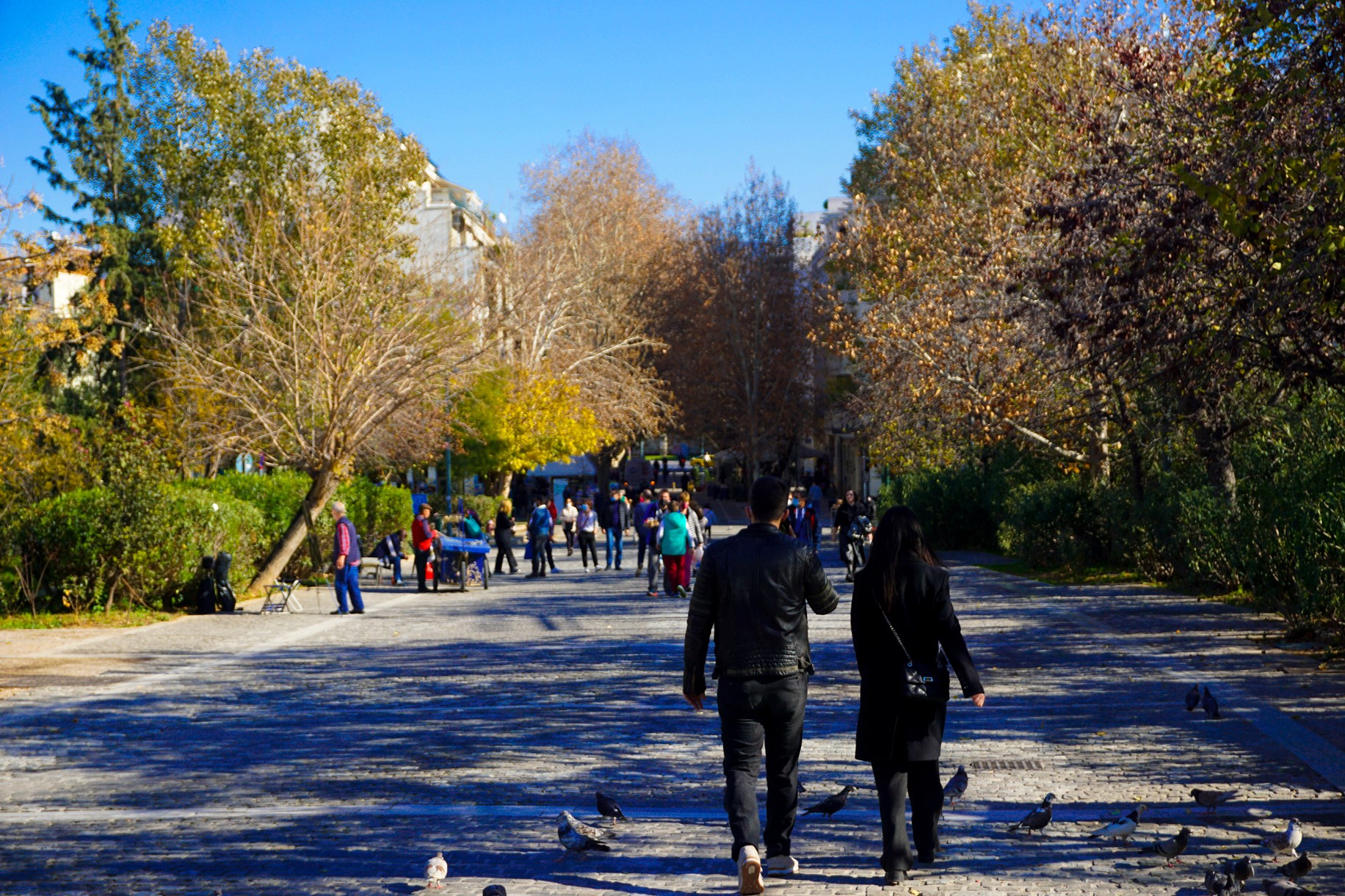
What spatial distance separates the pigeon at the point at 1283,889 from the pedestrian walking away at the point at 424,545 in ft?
70.4

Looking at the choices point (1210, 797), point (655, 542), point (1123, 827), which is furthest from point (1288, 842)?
point (655, 542)

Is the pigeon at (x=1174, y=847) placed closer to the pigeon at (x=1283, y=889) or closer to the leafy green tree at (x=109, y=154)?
the pigeon at (x=1283, y=889)

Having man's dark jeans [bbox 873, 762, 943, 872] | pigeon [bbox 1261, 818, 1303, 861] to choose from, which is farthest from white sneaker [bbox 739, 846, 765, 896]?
pigeon [bbox 1261, 818, 1303, 861]

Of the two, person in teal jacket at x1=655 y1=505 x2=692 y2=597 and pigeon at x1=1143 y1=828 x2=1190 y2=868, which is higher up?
person in teal jacket at x1=655 y1=505 x2=692 y2=597

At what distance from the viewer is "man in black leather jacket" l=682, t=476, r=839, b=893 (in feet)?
18.9

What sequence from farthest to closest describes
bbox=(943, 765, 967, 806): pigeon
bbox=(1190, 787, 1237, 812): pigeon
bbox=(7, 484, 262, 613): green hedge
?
bbox=(7, 484, 262, 613): green hedge
bbox=(943, 765, 967, 806): pigeon
bbox=(1190, 787, 1237, 812): pigeon

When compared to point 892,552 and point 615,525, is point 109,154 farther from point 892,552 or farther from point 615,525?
point 892,552

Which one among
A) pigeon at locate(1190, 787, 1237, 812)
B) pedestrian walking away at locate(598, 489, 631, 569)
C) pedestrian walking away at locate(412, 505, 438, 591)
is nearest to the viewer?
pigeon at locate(1190, 787, 1237, 812)

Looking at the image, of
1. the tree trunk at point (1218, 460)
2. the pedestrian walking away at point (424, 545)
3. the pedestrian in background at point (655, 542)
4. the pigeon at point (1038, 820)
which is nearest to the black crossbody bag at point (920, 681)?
the pigeon at point (1038, 820)

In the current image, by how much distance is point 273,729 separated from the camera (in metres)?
10.3

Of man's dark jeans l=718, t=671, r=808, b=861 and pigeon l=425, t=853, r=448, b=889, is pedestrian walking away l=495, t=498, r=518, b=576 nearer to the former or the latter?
pigeon l=425, t=853, r=448, b=889

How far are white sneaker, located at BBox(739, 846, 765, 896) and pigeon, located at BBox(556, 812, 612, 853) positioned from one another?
0.90m

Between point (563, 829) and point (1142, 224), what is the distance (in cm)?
960

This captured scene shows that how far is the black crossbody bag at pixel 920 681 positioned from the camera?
5.84 m
